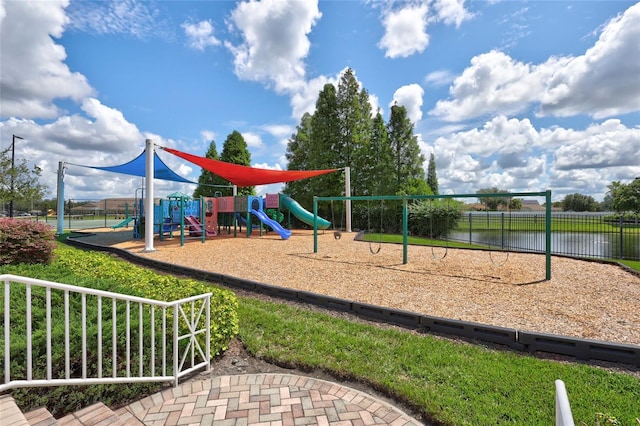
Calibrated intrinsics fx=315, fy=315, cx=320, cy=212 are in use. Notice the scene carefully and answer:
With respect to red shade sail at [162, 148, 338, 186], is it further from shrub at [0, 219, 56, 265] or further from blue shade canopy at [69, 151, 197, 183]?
shrub at [0, 219, 56, 265]

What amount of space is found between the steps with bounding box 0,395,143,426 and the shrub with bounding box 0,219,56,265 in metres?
5.16

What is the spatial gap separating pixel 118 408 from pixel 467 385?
2.93m

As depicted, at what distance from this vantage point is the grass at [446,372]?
2.42 meters

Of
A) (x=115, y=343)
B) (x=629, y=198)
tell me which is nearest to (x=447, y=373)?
(x=115, y=343)

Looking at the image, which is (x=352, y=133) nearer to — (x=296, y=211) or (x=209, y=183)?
(x=296, y=211)

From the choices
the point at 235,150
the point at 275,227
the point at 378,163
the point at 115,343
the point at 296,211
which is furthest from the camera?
the point at 235,150

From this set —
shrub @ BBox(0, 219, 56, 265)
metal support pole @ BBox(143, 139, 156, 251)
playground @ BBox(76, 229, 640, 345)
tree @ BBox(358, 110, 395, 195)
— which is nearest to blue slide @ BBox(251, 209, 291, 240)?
playground @ BBox(76, 229, 640, 345)

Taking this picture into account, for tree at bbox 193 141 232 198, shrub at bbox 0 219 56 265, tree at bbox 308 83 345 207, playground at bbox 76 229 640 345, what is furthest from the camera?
tree at bbox 193 141 232 198

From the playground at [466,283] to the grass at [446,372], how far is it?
1.06m

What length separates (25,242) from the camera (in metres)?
6.04

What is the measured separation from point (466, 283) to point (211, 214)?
43.1 ft

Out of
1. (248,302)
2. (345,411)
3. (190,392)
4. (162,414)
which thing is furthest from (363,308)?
(162,414)

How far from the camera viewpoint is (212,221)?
16.1 meters

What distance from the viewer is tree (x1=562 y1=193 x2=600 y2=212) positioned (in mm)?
64500
